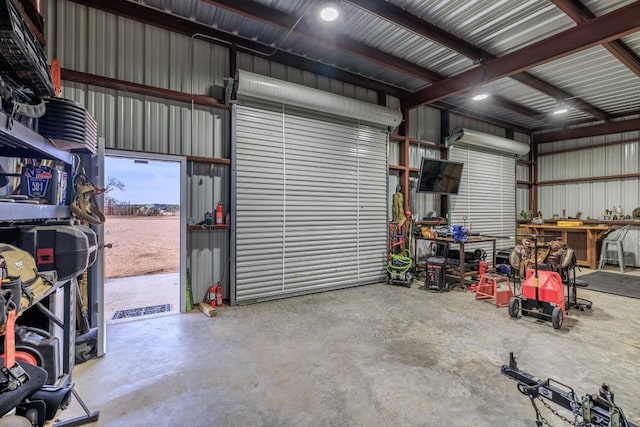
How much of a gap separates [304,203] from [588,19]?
14.9ft

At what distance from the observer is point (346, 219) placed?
5633 millimetres

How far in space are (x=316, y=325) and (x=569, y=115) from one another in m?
8.79

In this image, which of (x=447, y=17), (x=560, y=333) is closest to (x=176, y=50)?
(x=447, y=17)

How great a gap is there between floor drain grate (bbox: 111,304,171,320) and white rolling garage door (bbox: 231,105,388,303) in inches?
40.8

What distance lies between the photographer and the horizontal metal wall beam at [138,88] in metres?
3.58

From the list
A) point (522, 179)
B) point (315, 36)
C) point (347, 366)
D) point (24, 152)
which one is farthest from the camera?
point (522, 179)

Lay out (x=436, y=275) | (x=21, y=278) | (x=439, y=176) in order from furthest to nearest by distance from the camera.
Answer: (x=439, y=176)
(x=436, y=275)
(x=21, y=278)

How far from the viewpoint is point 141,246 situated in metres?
9.91

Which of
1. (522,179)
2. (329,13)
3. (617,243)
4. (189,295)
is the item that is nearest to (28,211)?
(189,295)

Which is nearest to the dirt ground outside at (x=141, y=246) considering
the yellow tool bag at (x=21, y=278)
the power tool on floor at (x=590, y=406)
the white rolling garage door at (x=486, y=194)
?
the yellow tool bag at (x=21, y=278)

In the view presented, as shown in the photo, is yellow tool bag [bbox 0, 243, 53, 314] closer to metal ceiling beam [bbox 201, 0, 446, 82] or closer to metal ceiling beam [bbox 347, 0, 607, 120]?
metal ceiling beam [bbox 201, 0, 446, 82]

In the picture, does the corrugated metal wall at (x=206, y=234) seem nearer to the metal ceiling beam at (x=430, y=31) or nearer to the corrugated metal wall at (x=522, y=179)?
the metal ceiling beam at (x=430, y=31)

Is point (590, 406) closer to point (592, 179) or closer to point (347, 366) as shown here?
point (347, 366)

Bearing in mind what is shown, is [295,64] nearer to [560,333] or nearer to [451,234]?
[451,234]
